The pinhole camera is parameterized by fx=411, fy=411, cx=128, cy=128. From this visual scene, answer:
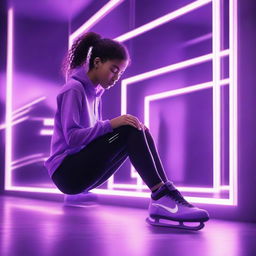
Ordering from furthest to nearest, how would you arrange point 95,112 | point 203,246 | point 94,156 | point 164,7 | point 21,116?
point 21,116, point 164,7, point 95,112, point 94,156, point 203,246

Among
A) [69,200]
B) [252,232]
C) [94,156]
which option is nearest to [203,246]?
[252,232]

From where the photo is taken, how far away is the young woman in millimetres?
1521

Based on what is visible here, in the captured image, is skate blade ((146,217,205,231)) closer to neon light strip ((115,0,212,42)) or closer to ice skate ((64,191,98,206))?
ice skate ((64,191,98,206))

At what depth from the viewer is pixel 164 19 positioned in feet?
8.08

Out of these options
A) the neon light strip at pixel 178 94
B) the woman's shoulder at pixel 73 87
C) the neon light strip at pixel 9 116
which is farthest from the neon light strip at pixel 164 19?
the neon light strip at pixel 9 116

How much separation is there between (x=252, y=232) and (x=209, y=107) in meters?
0.90

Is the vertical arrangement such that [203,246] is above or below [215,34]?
below

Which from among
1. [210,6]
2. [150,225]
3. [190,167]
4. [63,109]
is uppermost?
[210,6]

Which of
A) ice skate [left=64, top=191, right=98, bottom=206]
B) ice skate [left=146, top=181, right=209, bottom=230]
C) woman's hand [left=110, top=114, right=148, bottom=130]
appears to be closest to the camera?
ice skate [left=146, top=181, right=209, bottom=230]

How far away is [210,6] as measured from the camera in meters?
2.15

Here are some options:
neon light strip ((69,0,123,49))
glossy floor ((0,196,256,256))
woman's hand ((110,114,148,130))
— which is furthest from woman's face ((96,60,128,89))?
neon light strip ((69,0,123,49))

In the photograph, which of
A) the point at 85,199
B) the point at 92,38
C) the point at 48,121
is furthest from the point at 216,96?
the point at 48,121

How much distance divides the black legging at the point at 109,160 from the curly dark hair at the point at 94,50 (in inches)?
14.0

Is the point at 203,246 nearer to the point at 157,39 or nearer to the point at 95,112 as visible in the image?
the point at 95,112
